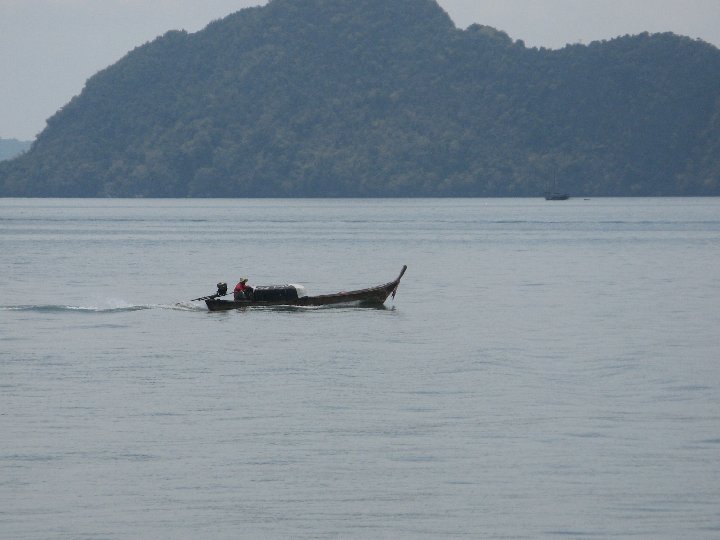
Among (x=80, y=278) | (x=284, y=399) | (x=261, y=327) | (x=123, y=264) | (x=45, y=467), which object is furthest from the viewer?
(x=123, y=264)

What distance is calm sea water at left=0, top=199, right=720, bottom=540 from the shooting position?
78.5ft

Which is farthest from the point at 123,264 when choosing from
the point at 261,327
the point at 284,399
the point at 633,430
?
the point at 633,430

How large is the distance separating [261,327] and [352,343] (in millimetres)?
6684

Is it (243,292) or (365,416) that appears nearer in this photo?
(365,416)

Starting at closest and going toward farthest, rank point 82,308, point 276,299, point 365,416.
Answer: point 365,416 → point 276,299 → point 82,308

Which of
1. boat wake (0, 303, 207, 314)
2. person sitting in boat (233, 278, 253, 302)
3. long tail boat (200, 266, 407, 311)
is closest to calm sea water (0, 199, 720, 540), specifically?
boat wake (0, 303, 207, 314)

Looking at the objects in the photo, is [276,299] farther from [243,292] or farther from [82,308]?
[82,308]

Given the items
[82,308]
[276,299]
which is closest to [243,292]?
[276,299]

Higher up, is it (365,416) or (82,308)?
(365,416)

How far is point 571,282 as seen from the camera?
8056 cm

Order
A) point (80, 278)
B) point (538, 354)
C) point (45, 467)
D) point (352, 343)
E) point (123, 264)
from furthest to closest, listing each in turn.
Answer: point (123, 264), point (80, 278), point (352, 343), point (538, 354), point (45, 467)

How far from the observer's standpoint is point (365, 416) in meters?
32.7

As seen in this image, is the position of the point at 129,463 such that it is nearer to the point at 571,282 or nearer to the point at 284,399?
the point at 284,399

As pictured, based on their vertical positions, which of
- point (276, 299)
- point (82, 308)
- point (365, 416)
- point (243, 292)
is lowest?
point (82, 308)
